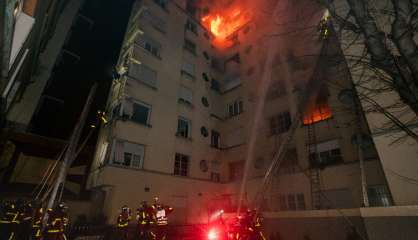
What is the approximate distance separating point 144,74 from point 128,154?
6885 millimetres

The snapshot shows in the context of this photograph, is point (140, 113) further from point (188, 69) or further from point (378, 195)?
point (378, 195)

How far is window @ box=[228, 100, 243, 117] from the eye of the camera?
70.5 ft

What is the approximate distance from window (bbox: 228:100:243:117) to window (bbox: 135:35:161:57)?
31.0 feet

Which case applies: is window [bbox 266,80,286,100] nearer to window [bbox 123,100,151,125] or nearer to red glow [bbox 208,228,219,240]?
window [bbox 123,100,151,125]

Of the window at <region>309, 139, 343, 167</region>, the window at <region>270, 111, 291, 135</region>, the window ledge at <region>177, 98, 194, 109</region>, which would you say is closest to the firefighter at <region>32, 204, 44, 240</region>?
the window ledge at <region>177, 98, 194, 109</region>

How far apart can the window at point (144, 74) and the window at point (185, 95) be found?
9.68 feet

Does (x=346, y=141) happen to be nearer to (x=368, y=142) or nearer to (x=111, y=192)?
(x=368, y=142)

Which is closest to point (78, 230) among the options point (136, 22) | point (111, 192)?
point (111, 192)

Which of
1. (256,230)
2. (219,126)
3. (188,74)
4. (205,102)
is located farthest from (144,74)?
(256,230)

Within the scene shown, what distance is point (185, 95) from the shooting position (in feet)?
65.2

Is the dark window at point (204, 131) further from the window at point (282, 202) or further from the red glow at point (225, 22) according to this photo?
the red glow at point (225, 22)

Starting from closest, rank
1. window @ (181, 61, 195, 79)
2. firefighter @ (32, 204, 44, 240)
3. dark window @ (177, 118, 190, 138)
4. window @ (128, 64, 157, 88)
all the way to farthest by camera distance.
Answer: firefighter @ (32, 204, 44, 240)
window @ (128, 64, 157, 88)
dark window @ (177, 118, 190, 138)
window @ (181, 61, 195, 79)

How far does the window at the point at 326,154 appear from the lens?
44.0ft

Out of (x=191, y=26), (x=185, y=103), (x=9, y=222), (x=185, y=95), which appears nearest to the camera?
(x=9, y=222)
